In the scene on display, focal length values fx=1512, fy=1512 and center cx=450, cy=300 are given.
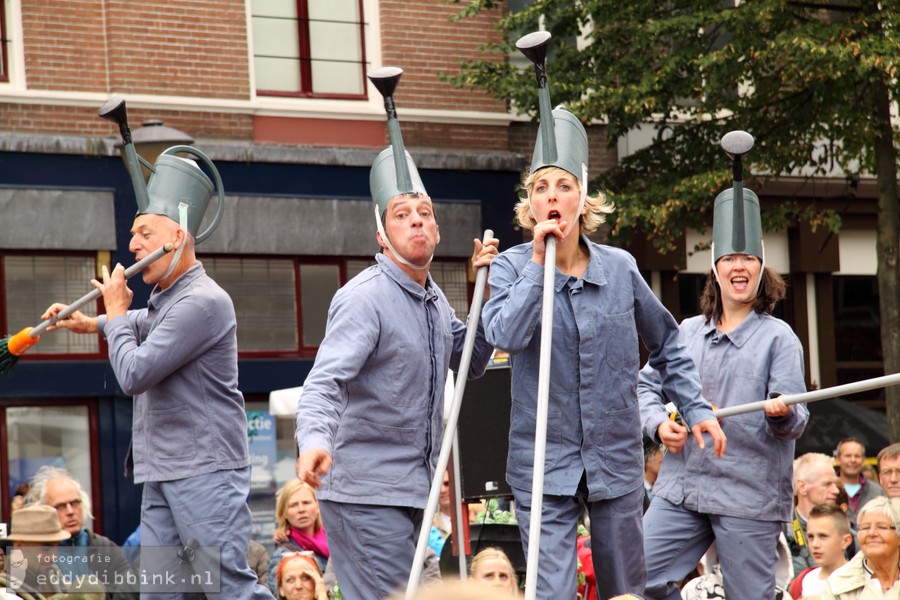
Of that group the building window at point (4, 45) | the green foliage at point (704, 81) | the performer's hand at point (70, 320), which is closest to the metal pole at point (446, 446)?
the performer's hand at point (70, 320)

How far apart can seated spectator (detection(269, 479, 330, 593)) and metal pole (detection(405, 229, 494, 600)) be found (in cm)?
404

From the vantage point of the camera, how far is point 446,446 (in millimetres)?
5176

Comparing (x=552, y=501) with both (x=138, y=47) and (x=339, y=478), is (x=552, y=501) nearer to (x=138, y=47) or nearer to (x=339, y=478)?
Result: (x=339, y=478)

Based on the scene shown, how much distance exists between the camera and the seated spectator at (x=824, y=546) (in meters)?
9.23

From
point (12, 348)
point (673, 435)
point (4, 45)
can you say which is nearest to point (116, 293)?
point (12, 348)

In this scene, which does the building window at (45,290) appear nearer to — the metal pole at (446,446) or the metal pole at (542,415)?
the metal pole at (446,446)

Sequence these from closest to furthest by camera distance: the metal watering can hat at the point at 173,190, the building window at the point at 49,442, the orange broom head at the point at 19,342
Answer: the metal watering can hat at the point at 173,190 < the orange broom head at the point at 19,342 < the building window at the point at 49,442

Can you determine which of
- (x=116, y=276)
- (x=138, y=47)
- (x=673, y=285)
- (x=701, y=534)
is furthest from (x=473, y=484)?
(x=673, y=285)

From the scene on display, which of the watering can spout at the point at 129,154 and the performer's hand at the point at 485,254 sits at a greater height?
the watering can spout at the point at 129,154

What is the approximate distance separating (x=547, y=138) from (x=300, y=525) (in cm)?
481

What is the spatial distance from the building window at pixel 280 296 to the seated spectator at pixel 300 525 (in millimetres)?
5189

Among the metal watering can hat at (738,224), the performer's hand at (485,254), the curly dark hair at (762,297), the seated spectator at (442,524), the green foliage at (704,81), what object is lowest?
the seated spectator at (442,524)

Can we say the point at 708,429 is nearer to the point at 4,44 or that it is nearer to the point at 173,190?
the point at 173,190

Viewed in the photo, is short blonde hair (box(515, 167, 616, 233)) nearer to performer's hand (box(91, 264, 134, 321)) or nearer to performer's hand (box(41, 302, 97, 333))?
performer's hand (box(91, 264, 134, 321))
